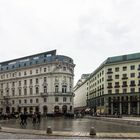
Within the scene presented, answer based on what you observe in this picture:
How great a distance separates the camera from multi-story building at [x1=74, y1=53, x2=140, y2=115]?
93938 millimetres

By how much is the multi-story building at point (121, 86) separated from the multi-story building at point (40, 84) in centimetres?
1392

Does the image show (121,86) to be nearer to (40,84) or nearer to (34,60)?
(40,84)

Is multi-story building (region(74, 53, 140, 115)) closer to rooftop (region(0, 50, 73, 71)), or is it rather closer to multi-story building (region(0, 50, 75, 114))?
multi-story building (region(0, 50, 75, 114))

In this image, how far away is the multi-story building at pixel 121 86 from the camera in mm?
93938

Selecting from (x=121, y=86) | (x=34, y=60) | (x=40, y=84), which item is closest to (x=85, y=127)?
(x=121, y=86)

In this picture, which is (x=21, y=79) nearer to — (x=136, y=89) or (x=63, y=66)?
(x=63, y=66)

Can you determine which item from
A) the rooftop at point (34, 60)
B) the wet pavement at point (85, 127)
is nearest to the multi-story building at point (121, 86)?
the rooftop at point (34, 60)

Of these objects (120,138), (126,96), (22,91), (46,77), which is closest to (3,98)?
(22,91)

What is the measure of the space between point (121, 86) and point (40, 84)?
1265 inches

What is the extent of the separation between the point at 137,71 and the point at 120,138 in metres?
75.5

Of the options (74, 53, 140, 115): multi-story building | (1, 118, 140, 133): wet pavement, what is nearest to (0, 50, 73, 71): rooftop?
(74, 53, 140, 115): multi-story building

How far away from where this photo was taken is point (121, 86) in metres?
97.4

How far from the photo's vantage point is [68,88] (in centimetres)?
10562

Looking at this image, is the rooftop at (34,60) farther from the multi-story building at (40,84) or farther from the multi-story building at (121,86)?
the multi-story building at (121,86)
